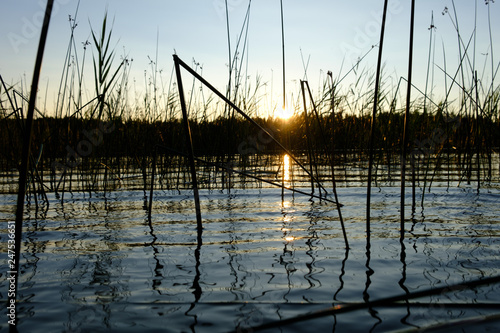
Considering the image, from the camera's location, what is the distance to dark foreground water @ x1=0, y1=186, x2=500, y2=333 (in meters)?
1.27

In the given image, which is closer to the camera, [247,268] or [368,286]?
[368,286]

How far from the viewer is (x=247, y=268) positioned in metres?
1.76

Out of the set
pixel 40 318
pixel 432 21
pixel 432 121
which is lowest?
pixel 40 318

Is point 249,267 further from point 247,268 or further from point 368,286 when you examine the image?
point 368,286

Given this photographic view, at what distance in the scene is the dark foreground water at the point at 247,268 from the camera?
1268mm

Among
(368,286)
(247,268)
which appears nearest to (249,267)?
(247,268)

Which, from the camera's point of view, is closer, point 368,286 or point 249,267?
point 368,286

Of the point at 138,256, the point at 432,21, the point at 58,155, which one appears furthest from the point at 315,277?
the point at 58,155

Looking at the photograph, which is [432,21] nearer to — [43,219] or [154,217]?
[154,217]

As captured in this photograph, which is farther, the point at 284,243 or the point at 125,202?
the point at 125,202

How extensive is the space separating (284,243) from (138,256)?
673 mm

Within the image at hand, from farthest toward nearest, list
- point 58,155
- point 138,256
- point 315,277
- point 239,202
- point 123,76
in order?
point 58,155, point 123,76, point 239,202, point 138,256, point 315,277

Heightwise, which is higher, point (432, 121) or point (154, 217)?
point (432, 121)

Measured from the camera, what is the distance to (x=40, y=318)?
1.29m
